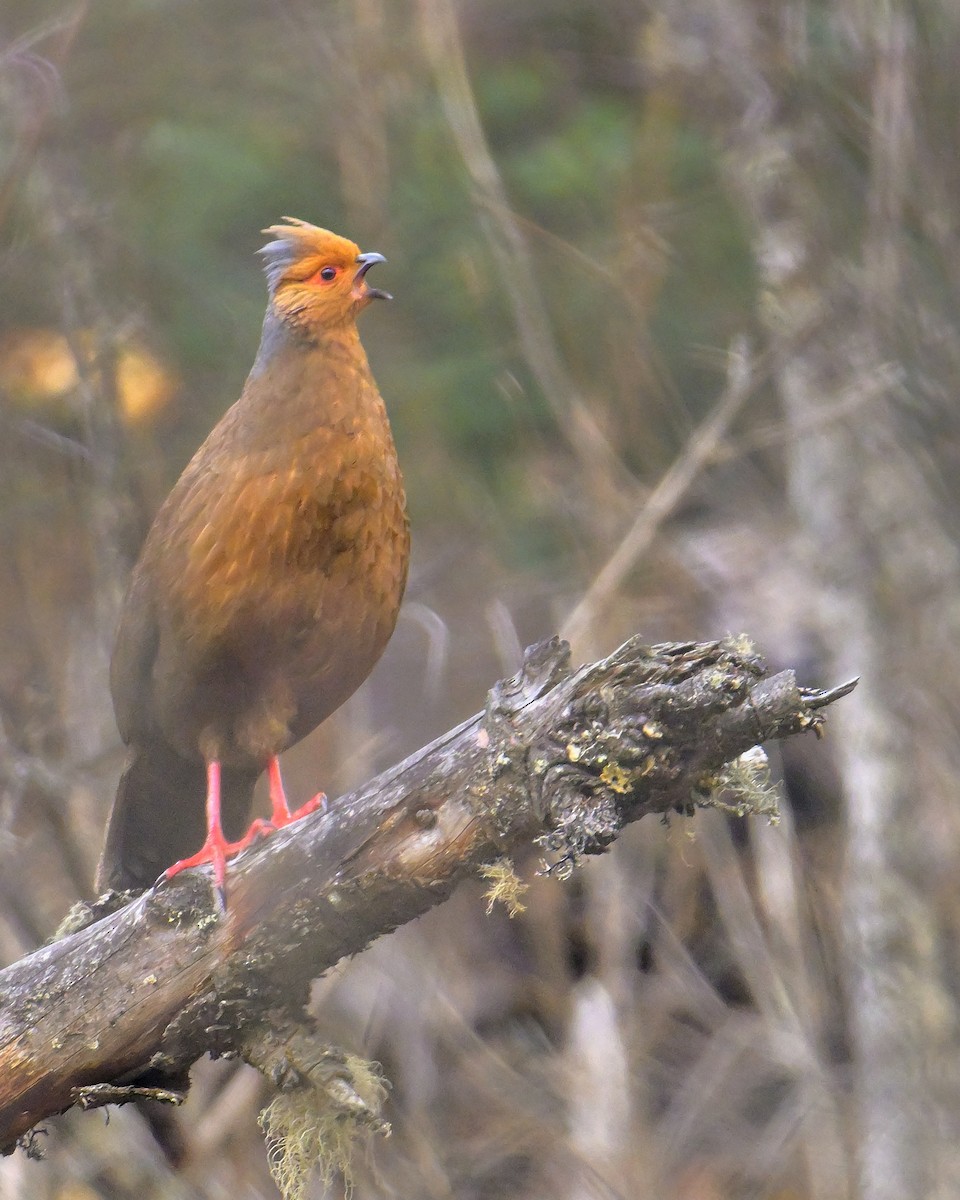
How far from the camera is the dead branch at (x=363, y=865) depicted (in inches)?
108

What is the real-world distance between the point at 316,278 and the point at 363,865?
1.81m

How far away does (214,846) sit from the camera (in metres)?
3.67

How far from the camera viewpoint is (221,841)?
3.74 m

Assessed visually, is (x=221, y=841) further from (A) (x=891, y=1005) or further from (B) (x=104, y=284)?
(A) (x=891, y=1005)

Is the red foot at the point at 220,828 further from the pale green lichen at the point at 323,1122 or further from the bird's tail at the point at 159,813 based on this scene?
the pale green lichen at the point at 323,1122

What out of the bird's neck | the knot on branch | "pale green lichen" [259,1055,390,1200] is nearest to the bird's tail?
the bird's neck

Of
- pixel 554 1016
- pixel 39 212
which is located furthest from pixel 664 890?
pixel 39 212

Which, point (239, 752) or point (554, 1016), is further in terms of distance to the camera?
point (554, 1016)

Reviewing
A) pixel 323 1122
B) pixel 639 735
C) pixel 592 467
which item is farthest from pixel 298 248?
pixel 592 467

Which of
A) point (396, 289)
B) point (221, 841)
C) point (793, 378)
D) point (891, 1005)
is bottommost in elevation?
point (891, 1005)

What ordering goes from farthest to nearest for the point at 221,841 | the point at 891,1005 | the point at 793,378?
the point at 793,378 < the point at 891,1005 < the point at 221,841

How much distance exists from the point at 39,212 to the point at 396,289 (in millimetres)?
1855

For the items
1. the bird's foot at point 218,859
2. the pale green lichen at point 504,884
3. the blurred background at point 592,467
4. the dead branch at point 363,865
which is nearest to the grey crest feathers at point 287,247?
the bird's foot at point 218,859

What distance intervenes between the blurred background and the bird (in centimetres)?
188
